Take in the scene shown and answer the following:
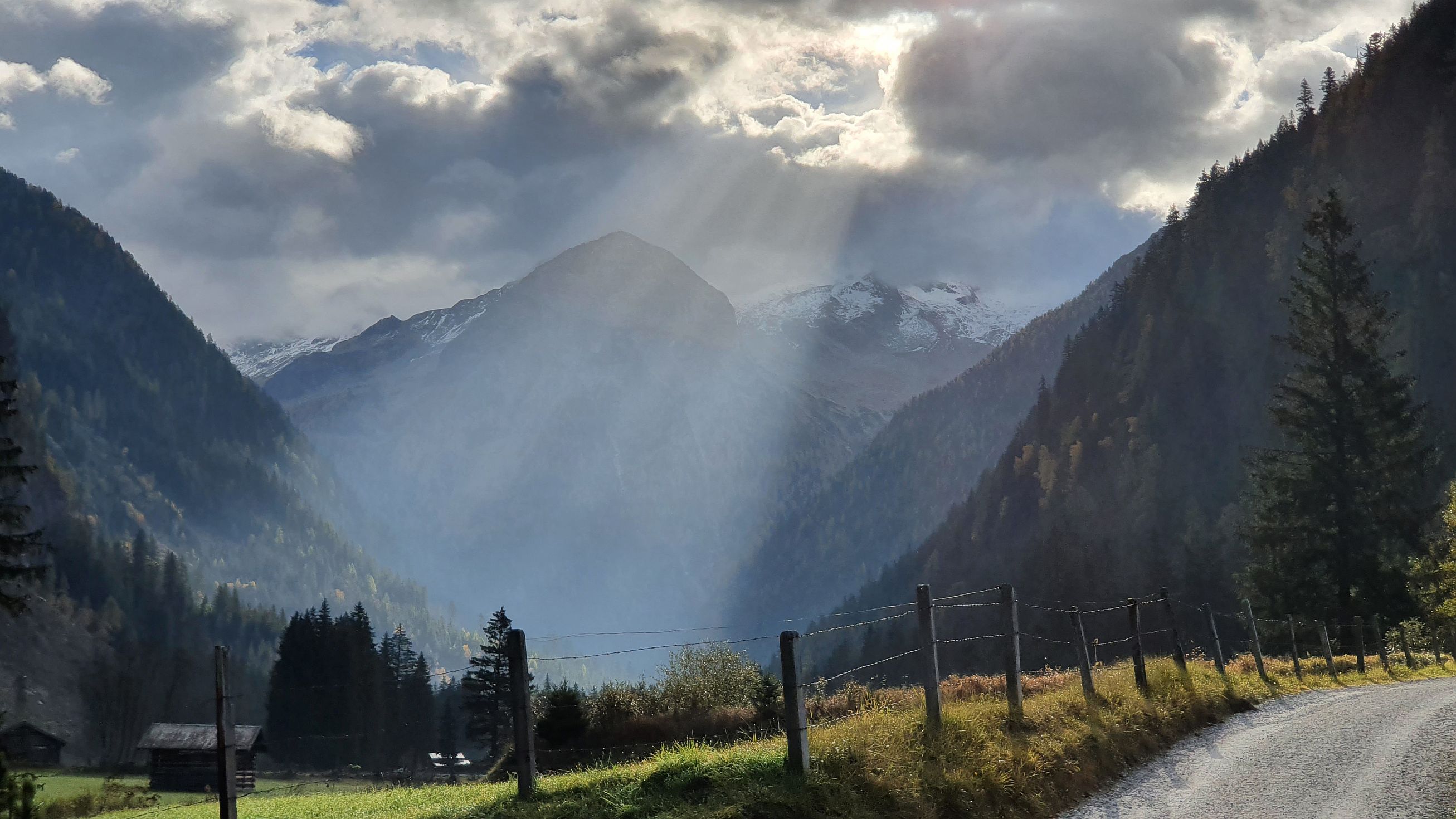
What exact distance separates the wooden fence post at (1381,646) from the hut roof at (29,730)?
104401mm

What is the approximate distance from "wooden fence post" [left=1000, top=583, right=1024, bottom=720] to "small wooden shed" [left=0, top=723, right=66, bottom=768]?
108 metres

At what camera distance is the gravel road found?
481 inches

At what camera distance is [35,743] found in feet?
354

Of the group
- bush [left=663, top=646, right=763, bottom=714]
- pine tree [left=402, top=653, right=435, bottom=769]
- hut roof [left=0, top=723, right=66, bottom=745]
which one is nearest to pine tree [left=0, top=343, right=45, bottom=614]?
bush [left=663, top=646, right=763, bottom=714]

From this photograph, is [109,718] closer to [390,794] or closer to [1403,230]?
[390,794]

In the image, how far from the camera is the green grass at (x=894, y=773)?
11.6 m

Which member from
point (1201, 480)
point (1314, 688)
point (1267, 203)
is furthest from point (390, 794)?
point (1267, 203)

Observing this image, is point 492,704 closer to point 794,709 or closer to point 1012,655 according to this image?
point 1012,655

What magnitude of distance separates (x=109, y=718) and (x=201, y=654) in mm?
58140

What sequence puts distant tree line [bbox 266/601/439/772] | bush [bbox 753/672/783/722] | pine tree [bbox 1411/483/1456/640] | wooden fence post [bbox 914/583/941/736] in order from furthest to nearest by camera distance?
distant tree line [bbox 266/601/439/772]
pine tree [bbox 1411/483/1456/640]
bush [bbox 753/672/783/722]
wooden fence post [bbox 914/583/941/736]

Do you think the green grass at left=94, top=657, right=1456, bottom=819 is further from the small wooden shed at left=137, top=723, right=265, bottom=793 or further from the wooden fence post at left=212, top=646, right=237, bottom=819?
the small wooden shed at left=137, top=723, right=265, bottom=793

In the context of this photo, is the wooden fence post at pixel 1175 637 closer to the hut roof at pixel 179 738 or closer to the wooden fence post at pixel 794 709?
the wooden fence post at pixel 794 709

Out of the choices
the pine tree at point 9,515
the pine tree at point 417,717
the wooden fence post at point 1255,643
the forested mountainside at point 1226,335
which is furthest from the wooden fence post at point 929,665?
the forested mountainside at point 1226,335

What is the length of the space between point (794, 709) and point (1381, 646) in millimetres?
34359
